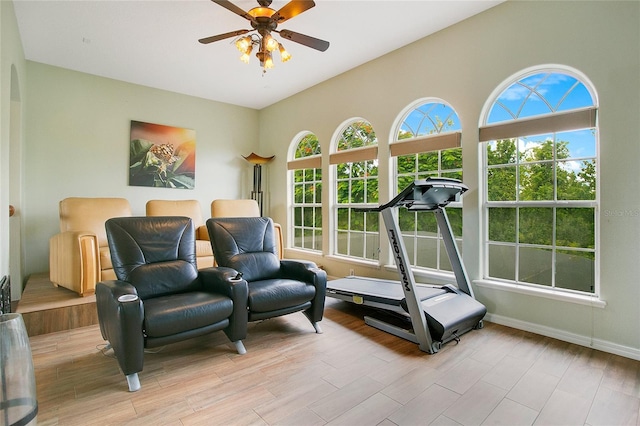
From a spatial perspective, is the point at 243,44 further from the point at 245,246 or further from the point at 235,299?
the point at 235,299

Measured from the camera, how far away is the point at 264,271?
3199mm

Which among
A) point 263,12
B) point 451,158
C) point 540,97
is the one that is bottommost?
point 451,158

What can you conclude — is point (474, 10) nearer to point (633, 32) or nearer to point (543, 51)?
point (543, 51)

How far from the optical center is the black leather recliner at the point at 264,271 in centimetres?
273

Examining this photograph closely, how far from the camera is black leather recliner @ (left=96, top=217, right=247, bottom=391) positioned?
206 cm

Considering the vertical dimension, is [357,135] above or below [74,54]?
below

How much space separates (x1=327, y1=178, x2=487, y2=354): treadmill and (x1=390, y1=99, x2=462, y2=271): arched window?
1.73 feet

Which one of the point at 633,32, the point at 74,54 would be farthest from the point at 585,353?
the point at 74,54

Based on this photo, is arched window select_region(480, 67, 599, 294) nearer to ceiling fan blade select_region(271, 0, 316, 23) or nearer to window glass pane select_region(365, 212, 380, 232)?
window glass pane select_region(365, 212, 380, 232)

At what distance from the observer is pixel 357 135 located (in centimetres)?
476

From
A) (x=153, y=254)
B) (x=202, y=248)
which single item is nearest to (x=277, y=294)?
(x=153, y=254)

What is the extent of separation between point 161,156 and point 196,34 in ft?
7.96

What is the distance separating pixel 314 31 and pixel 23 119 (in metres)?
3.87

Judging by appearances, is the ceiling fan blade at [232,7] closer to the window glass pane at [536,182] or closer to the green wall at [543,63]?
the green wall at [543,63]
